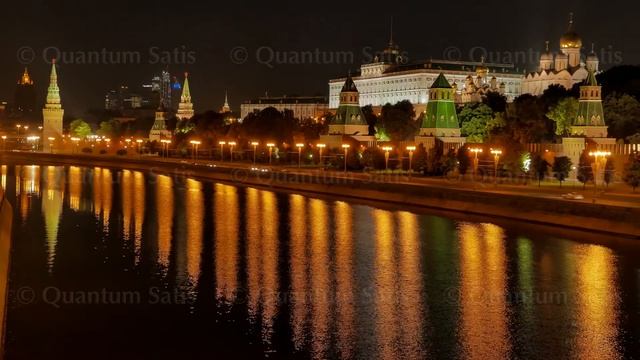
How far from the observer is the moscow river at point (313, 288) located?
1202cm

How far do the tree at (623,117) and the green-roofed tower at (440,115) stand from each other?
859 centimetres

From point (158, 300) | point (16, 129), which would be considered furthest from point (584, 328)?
point (16, 129)

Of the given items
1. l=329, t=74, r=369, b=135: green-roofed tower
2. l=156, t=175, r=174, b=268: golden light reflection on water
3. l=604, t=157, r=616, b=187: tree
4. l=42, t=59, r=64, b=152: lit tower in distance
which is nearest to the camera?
l=156, t=175, r=174, b=268: golden light reflection on water

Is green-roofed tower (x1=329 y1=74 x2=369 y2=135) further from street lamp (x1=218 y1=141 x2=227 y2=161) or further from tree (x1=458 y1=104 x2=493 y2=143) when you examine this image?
street lamp (x1=218 y1=141 x2=227 y2=161)

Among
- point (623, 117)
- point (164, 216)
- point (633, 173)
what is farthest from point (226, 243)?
point (623, 117)

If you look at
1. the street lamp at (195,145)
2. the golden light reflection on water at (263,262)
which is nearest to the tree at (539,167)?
the golden light reflection on water at (263,262)

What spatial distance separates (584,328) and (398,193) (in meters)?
19.3

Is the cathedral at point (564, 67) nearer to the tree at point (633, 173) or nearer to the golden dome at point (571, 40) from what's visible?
the golden dome at point (571, 40)

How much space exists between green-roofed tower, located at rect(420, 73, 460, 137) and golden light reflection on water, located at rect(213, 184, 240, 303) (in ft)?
60.2

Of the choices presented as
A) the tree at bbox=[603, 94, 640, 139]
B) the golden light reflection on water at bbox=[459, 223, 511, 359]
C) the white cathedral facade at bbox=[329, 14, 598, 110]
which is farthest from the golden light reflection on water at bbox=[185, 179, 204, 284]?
the white cathedral facade at bbox=[329, 14, 598, 110]

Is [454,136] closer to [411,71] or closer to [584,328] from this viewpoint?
[584,328]

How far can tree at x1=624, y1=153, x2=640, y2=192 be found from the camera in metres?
31.0

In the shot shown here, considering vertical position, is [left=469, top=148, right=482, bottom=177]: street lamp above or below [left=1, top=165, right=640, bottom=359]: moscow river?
above

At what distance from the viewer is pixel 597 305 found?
1473cm
